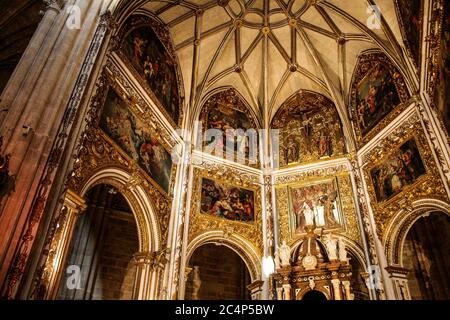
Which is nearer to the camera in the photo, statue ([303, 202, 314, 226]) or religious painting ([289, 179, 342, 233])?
statue ([303, 202, 314, 226])

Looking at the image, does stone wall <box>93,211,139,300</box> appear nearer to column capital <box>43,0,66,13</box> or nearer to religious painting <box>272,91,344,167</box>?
religious painting <box>272,91,344,167</box>

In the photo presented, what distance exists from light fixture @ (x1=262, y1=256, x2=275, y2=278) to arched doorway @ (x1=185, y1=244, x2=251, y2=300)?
3.54 metres

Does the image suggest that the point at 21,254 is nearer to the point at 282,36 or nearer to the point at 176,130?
the point at 176,130

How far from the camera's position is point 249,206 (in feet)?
43.1

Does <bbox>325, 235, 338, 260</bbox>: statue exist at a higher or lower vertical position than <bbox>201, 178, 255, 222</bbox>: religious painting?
lower

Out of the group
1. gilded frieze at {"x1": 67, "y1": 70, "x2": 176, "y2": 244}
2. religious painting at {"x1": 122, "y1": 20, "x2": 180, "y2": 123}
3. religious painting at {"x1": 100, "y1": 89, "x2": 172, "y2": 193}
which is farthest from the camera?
religious painting at {"x1": 122, "y1": 20, "x2": 180, "y2": 123}

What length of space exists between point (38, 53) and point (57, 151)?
6.32ft

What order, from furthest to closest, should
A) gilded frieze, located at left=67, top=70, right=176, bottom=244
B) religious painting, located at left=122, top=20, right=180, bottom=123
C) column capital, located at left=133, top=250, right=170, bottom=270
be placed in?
religious painting, located at left=122, top=20, right=180, bottom=123
column capital, located at left=133, top=250, right=170, bottom=270
gilded frieze, located at left=67, top=70, right=176, bottom=244

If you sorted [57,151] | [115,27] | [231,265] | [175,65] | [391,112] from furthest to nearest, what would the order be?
[231,265] → [175,65] → [391,112] → [115,27] → [57,151]

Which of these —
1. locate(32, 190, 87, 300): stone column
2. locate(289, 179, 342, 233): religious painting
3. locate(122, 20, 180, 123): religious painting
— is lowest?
locate(32, 190, 87, 300): stone column

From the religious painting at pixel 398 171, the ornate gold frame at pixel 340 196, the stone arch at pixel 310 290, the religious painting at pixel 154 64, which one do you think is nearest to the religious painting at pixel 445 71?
the religious painting at pixel 398 171

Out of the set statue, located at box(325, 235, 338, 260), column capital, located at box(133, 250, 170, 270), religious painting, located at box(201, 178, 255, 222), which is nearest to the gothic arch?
statue, located at box(325, 235, 338, 260)

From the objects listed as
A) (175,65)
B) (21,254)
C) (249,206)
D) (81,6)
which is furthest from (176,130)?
(21,254)

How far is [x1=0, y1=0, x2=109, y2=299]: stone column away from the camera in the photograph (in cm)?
509
